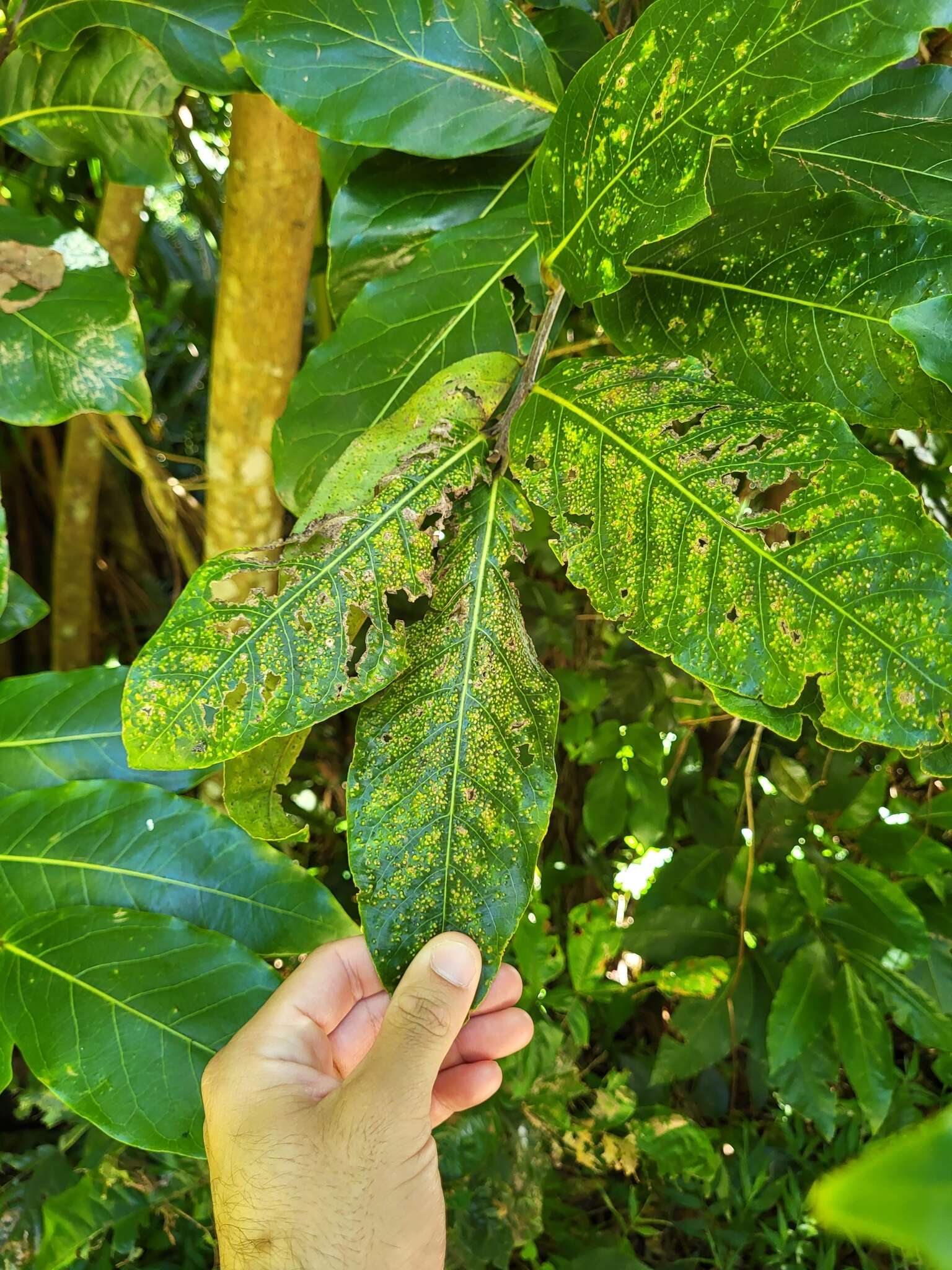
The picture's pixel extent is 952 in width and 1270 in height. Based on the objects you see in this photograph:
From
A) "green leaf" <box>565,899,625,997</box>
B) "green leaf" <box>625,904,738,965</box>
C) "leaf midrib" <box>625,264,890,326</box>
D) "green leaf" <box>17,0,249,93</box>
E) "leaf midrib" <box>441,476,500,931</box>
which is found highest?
"green leaf" <box>17,0,249,93</box>

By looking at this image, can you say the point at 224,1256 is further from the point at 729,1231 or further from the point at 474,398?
the point at 729,1231

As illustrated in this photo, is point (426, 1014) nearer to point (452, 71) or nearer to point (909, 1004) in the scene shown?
point (452, 71)

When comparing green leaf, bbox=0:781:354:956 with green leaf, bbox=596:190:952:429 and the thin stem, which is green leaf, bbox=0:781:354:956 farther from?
green leaf, bbox=596:190:952:429

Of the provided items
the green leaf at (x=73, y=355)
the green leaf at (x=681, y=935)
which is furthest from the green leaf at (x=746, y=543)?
the green leaf at (x=681, y=935)

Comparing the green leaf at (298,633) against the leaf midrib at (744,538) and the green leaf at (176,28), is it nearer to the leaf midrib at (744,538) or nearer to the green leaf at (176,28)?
the leaf midrib at (744,538)

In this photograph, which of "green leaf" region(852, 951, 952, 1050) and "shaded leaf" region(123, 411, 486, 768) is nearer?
"shaded leaf" region(123, 411, 486, 768)

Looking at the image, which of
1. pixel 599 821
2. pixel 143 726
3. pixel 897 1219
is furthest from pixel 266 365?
pixel 897 1219

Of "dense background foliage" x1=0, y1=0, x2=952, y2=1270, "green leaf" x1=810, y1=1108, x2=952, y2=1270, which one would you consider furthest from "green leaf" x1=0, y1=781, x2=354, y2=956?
"green leaf" x1=810, y1=1108, x2=952, y2=1270
